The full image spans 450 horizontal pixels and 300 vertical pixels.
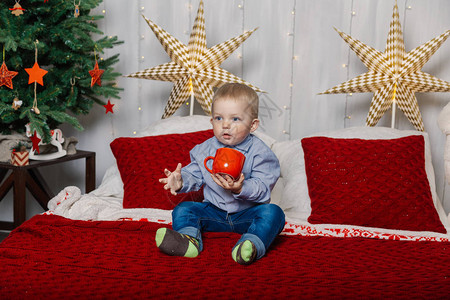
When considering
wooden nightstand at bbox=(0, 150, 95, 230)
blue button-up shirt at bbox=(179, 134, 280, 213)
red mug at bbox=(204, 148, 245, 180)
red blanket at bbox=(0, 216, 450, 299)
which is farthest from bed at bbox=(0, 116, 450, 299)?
wooden nightstand at bbox=(0, 150, 95, 230)

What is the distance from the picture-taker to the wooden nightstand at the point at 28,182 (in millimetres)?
2027

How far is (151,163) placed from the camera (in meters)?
1.84

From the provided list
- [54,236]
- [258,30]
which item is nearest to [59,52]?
[258,30]

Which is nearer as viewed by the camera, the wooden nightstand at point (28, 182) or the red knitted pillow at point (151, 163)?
the red knitted pillow at point (151, 163)

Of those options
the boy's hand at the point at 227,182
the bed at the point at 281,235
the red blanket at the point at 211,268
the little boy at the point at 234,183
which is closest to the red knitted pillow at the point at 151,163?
the bed at the point at 281,235

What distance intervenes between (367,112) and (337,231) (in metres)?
1.02

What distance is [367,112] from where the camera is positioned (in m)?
2.38

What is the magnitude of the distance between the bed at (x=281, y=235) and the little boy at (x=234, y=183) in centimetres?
8

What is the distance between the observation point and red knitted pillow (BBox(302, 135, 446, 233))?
1.63 metres

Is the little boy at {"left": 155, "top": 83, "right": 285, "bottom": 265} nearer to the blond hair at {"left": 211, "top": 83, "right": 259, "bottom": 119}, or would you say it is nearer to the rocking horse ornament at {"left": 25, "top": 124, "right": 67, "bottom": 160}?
the blond hair at {"left": 211, "top": 83, "right": 259, "bottom": 119}

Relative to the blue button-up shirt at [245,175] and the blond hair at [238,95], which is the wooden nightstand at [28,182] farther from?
the blond hair at [238,95]

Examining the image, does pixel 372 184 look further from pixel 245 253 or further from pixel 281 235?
pixel 245 253

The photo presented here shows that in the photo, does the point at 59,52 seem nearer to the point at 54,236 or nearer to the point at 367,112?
the point at 54,236

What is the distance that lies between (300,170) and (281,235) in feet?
1.83
